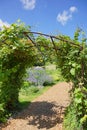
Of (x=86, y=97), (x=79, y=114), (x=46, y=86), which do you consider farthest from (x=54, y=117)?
(x=46, y=86)

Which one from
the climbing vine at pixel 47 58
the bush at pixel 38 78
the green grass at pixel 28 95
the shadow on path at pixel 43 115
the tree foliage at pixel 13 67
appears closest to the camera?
the climbing vine at pixel 47 58

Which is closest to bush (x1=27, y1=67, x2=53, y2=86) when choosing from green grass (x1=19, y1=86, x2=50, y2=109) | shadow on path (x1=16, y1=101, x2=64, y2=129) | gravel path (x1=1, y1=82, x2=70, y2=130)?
green grass (x1=19, y1=86, x2=50, y2=109)

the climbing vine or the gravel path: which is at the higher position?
the climbing vine

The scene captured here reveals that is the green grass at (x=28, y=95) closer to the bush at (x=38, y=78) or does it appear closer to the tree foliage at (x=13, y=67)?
the bush at (x=38, y=78)

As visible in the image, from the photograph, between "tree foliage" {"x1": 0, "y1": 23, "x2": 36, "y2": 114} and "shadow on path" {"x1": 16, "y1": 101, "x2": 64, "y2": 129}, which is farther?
"tree foliage" {"x1": 0, "y1": 23, "x2": 36, "y2": 114}

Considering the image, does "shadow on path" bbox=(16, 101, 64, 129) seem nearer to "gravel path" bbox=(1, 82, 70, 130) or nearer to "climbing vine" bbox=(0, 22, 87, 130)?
"gravel path" bbox=(1, 82, 70, 130)

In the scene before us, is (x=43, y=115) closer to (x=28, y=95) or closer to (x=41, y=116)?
(x=41, y=116)

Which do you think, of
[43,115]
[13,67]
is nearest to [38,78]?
[43,115]

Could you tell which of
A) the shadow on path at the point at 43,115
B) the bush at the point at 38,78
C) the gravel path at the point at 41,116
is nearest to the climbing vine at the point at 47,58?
the gravel path at the point at 41,116

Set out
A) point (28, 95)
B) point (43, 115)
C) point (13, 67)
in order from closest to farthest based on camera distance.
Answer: point (13, 67)
point (43, 115)
point (28, 95)

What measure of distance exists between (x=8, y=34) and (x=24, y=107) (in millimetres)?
6579

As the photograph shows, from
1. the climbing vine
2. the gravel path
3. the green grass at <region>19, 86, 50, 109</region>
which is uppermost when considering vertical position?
the climbing vine

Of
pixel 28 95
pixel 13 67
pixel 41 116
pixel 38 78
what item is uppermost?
pixel 38 78

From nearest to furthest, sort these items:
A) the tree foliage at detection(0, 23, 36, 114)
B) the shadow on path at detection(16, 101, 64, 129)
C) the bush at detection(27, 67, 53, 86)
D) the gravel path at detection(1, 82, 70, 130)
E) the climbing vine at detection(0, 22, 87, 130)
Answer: the climbing vine at detection(0, 22, 87, 130)
the gravel path at detection(1, 82, 70, 130)
the shadow on path at detection(16, 101, 64, 129)
the tree foliage at detection(0, 23, 36, 114)
the bush at detection(27, 67, 53, 86)
